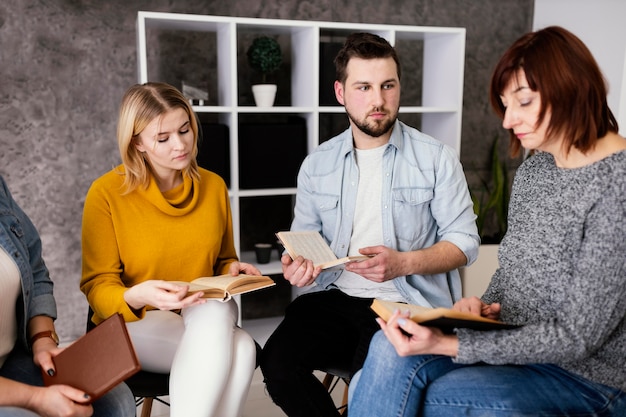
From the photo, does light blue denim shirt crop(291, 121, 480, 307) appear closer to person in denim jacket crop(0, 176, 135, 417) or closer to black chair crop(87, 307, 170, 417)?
black chair crop(87, 307, 170, 417)

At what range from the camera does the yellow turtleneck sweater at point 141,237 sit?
178 centimetres

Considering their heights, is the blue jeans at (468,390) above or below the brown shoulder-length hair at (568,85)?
below

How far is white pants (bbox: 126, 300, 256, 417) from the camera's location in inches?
60.9

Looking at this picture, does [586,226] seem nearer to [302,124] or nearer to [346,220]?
[346,220]

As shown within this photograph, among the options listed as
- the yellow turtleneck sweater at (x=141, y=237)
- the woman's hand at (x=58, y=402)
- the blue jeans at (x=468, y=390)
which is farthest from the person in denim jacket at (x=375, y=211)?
the woman's hand at (x=58, y=402)

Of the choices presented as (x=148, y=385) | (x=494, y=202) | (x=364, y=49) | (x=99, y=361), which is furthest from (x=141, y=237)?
(x=494, y=202)

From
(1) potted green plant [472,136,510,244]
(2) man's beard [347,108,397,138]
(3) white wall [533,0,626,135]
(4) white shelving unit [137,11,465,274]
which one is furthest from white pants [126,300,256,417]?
(3) white wall [533,0,626,135]

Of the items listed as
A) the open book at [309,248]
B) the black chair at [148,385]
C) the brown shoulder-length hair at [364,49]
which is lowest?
the black chair at [148,385]

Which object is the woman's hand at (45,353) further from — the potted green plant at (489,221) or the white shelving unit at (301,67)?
the potted green plant at (489,221)

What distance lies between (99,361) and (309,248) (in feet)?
2.45

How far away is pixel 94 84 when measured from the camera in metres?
2.85

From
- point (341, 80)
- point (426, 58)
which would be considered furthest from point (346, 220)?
point (426, 58)

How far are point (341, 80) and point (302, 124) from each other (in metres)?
0.75

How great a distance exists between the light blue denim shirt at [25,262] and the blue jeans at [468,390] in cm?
86
